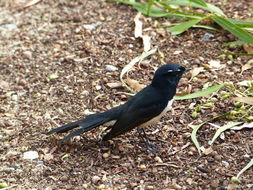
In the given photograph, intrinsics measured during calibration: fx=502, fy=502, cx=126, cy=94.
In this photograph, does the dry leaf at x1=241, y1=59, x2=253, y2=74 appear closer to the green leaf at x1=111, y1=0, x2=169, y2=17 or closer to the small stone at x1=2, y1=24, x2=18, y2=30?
the green leaf at x1=111, y1=0, x2=169, y2=17

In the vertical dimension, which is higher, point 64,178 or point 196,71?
point 196,71

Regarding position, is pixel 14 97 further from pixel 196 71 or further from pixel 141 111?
pixel 196 71

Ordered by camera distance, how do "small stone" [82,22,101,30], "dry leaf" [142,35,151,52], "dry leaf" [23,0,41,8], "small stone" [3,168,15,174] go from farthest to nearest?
"dry leaf" [23,0,41,8], "small stone" [82,22,101,30], "dry leaf" [142,35,151,52], "small stone" [3,168,15,174]

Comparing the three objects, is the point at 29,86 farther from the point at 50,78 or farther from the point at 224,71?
the point at 224,71

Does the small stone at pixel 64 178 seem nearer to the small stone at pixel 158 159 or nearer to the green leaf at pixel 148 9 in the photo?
the small stone at pixel 158 159

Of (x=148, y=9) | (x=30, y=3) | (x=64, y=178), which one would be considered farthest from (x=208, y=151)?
(x=30, y=3)

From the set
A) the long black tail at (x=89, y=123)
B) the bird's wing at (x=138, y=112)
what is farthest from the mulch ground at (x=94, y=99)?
the bird's wing at (x=138, y=112)

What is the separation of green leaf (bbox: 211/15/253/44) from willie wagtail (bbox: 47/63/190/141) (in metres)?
1.39

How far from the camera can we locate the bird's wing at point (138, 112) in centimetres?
521

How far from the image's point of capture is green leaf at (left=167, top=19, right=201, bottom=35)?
23.5ft

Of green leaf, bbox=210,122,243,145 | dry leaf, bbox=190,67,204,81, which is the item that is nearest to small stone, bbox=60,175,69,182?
green leaf, bbox=210,122,243,145

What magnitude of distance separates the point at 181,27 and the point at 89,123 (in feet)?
8.65

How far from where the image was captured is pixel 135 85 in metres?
6.38

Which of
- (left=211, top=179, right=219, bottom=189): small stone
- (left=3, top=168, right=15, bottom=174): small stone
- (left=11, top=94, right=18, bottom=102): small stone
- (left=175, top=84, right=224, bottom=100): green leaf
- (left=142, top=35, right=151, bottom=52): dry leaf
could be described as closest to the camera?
(left=211, top=179, right=219, bottom=189): small stone
